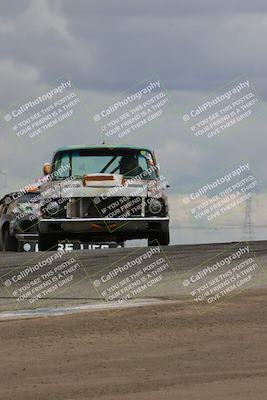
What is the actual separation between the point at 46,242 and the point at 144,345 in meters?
11.6

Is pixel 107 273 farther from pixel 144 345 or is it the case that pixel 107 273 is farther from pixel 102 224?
pixel 144 345

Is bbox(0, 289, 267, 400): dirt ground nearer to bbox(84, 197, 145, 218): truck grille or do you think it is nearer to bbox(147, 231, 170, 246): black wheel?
bbox(84, 197, 145, 218): truck grille

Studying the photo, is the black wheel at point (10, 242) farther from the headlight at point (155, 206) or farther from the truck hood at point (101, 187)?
the headlight at point (155, 206)

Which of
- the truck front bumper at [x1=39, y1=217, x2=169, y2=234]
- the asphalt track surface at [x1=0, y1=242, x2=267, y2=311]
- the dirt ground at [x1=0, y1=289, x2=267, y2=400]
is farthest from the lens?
the truck front bumper at [x1=39, y1=217, x2=169, y2=234]

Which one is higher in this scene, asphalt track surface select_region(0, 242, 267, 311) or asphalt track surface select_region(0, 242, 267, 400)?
asphalt track surface select_region(0, 242, 267, 400)

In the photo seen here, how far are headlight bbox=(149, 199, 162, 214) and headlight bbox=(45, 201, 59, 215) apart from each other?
1758 millimetres

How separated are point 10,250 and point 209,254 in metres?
6.78

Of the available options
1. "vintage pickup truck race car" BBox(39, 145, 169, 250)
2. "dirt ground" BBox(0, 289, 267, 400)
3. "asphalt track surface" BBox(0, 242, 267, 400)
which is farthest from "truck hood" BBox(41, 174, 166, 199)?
"dirt ground" BBox(0, 289, 267, 400)

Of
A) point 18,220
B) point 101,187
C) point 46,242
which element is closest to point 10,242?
point 18,220

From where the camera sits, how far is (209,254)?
21.8m

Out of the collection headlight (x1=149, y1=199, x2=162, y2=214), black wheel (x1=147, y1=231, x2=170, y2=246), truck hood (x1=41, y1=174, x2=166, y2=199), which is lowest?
black wheel (x1=147, y1=231, x2=170, y2=246)

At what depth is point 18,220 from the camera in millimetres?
26516

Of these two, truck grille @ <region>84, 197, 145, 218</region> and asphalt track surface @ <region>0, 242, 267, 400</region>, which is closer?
asphalt track surface @ <region>0, 242, 267, 400</region>

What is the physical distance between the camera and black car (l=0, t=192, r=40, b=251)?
26.3m
